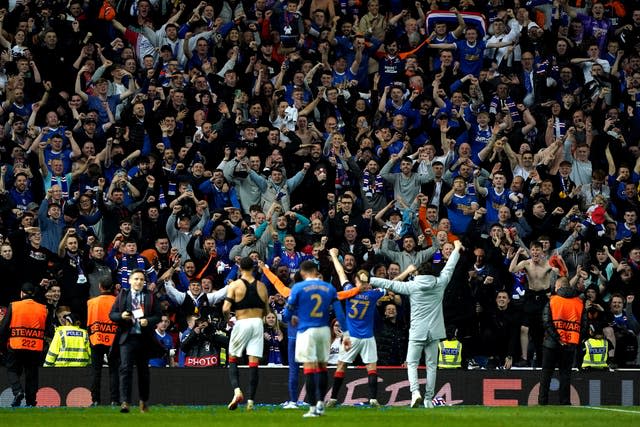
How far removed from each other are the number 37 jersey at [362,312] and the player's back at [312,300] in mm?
2747

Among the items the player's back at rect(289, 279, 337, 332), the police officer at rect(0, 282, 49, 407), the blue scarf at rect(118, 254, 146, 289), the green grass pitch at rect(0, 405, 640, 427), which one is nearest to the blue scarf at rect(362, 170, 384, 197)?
the blue scarf at rect(118, 254, 146, 289)

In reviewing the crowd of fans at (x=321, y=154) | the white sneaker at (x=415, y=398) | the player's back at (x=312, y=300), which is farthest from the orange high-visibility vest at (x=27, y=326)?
the white sneaker at (x=415, y=398)

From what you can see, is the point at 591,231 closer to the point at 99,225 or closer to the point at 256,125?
the point at 256,125

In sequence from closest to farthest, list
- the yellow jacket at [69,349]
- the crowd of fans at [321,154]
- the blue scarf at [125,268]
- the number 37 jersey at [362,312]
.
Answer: the number 37 jersey at [362,312] → the yellow jacket at [69,349] → the blue scarf at [125,268] → the crowd of fans at [321,154]

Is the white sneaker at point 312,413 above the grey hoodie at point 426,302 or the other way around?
the other way around

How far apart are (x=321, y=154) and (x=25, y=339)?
8.49 metres

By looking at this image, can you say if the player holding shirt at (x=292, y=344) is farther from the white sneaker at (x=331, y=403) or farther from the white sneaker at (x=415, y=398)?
the white sneaker at (x=415, y=398)

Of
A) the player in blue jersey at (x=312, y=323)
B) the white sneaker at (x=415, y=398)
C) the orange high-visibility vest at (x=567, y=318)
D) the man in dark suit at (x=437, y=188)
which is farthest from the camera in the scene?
the man in dark suit at (x=437, y=188)

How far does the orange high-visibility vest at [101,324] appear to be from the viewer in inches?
862

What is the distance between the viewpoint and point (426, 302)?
21344 millimetres

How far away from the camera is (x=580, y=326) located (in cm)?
2253

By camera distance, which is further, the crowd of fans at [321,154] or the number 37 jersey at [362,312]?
the crowd of fans at [321,154]

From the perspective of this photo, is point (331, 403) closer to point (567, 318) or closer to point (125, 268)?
point (567, 318)

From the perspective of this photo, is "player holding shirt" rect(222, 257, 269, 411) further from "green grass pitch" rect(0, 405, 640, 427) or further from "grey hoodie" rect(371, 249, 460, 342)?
"grey hoodie" rect(371, 249, 460, 342)
